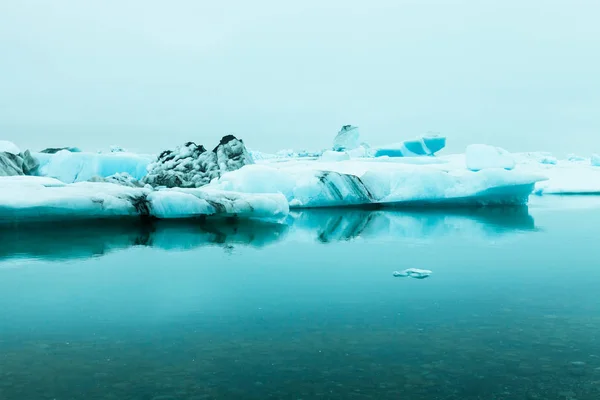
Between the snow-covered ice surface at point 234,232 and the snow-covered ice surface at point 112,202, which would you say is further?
the snow-covered ice surface at point 112,202

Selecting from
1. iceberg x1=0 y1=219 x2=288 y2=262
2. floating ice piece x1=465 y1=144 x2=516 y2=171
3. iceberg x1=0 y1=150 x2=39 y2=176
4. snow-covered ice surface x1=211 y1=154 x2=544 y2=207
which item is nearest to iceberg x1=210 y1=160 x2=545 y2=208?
snow-covered ice surface x1=211 y1=154 x2=544 y2=207

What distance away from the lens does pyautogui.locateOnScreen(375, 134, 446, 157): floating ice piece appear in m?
30.0

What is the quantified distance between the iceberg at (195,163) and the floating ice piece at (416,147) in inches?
406

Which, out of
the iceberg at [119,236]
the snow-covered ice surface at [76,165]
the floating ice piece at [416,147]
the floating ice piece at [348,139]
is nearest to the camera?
the iceberg at [119,236]

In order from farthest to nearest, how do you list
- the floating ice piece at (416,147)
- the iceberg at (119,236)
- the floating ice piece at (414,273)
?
the floating ice piece at (416,147), the iceberg at (119,236), the floating ice piece at (414,273)

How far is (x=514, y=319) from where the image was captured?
442 centimetres

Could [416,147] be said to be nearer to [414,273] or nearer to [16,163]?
[16,163]

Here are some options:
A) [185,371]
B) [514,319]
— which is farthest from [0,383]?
[514,319]

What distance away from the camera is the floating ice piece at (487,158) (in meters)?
18.4

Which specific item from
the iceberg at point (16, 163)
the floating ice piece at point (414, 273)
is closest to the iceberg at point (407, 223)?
the floating ice piece at point (414, 273)

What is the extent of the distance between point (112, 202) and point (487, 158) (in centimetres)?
1285

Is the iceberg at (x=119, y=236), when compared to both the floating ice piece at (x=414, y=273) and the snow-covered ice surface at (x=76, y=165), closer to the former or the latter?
the floating ice piece at (x=414, y=273)

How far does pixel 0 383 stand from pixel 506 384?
2.85 meters

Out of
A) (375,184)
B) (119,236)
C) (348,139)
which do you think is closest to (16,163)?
(119,236)
